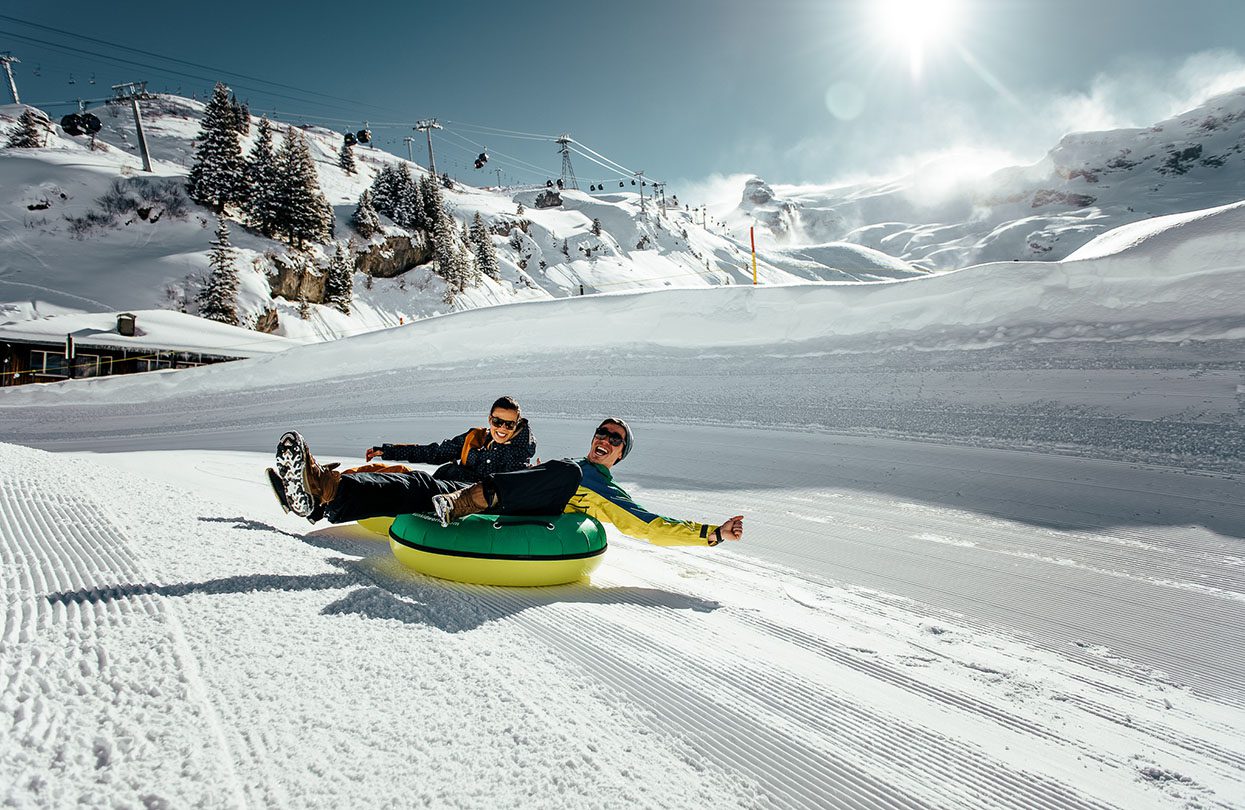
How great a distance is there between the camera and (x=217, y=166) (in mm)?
35844

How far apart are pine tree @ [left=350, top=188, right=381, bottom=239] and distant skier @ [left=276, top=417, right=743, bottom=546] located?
44.2 metres

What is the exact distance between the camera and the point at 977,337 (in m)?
5.98

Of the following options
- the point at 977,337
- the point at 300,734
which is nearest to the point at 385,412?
the point at 977,337

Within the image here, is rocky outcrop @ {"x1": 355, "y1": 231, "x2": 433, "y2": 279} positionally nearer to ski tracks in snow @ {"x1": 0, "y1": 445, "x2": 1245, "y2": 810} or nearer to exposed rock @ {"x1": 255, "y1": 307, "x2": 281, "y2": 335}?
exposed rock @ {"x1": 255, "y1": 307, "x2": 281, "y2": 335}

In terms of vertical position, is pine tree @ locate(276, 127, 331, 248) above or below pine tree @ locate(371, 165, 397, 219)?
below

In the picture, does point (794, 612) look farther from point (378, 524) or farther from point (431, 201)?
point (431, 201)

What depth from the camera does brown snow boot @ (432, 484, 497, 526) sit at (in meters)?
2.56

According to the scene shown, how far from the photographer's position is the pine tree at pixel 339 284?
119 ft

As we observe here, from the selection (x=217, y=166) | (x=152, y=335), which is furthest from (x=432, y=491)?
(x=217, y=166)

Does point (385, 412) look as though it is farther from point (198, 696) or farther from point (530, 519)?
point (198, 696)

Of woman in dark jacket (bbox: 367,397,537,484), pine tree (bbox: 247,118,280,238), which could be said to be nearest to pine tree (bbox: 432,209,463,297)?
pine tree (bbox: 247,118,280,238)

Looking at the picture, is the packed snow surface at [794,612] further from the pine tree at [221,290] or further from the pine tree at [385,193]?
the pine tree at [385,193]

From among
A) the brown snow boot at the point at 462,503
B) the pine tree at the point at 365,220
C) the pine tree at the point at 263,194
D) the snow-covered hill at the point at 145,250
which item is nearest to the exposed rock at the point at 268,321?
the snow-covered hill at the point at 145,250

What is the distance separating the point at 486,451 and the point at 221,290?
3053 centimetres
